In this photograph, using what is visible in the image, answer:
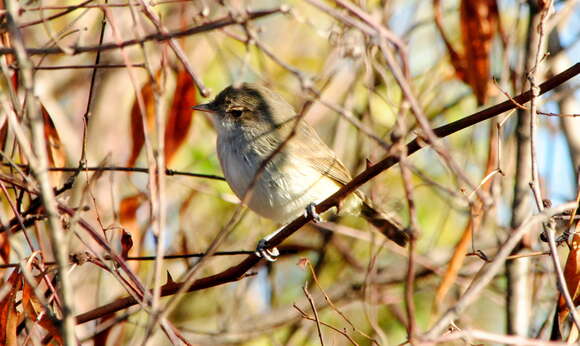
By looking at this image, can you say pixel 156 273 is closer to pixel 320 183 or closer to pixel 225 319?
pixel 320 183

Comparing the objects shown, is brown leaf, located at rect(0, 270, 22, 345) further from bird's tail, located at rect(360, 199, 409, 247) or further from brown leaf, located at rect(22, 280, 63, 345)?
bird's tail, located at rect(360, 199, 409, 247)

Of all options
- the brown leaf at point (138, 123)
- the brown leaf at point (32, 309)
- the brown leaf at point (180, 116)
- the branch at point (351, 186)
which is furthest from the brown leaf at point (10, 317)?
the brown leaf at point (180, 116)

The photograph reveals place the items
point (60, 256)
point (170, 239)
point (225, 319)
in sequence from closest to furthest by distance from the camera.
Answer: point (60, 256), point (225, 319), point (170, 239)

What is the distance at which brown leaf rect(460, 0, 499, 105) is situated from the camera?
15.3 feet

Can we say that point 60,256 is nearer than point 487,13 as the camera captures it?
Yes

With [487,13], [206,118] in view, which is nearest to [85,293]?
Result: [206,118]

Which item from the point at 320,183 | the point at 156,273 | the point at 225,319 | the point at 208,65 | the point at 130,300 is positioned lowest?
the point at 156,273

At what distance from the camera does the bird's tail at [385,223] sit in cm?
506

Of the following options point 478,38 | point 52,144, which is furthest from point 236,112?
point 52,144

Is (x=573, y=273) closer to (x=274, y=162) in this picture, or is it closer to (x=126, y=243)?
(x=126, y=243)

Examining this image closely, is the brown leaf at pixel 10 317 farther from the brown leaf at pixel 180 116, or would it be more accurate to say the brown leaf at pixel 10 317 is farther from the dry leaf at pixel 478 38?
the dry leaf at pixel 478 38

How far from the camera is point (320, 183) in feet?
17.0

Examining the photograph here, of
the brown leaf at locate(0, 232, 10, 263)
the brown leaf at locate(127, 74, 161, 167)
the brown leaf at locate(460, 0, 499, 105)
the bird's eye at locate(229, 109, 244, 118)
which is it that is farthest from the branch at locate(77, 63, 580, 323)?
the brown leaf at locate(460, 0, 499, 105)

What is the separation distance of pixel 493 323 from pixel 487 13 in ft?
12.7
